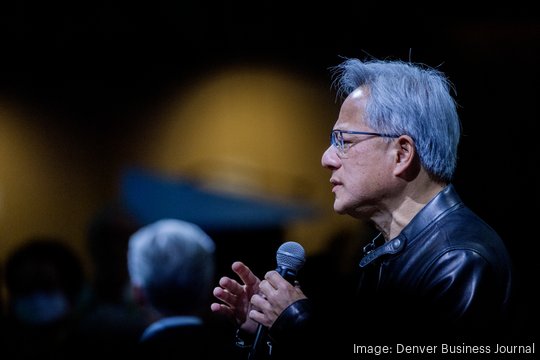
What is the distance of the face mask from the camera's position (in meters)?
3.36

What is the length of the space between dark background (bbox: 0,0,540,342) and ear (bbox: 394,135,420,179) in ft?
6.26

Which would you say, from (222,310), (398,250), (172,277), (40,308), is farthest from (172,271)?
(40,308)

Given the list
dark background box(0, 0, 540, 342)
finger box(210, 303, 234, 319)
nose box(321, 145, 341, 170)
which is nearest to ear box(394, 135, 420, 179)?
nose box(321, 145, 341, 170)

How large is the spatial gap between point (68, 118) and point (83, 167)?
32cm

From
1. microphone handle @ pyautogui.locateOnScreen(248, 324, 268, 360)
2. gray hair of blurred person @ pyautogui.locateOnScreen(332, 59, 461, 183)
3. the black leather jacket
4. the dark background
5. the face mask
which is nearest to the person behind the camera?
the black leather jacket

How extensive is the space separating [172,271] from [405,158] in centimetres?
94

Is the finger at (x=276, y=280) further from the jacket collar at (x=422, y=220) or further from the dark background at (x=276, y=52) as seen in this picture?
the dark background at (x=276, y=52)

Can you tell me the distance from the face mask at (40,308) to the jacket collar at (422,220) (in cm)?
201

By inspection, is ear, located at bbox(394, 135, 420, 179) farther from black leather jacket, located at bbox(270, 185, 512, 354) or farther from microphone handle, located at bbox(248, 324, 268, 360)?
microphone handle, located at bbox(248, 324, 268, 360)

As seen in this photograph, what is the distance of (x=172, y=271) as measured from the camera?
2410mm

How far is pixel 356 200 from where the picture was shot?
73.7 inches

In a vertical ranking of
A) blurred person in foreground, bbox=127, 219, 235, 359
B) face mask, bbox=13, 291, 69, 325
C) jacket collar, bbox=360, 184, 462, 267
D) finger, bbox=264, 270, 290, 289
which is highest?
jacket collar, bbox=360, 184, 462, 267

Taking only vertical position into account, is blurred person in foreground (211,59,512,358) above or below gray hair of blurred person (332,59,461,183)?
below

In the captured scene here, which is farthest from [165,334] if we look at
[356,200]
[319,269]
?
[319,269]
